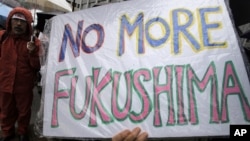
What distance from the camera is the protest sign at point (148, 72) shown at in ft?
6.32

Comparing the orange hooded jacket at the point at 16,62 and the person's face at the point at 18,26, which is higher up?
the person's face at the point at 18,26

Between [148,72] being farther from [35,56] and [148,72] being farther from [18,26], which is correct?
[18,26]

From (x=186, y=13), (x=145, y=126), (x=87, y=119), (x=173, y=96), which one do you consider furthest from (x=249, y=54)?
(x=87, y=119)

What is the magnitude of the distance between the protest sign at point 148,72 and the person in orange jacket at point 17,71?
954 millimetres

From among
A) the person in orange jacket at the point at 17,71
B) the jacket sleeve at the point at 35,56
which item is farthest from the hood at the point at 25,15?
the jacket sleeve at the point at 35,56

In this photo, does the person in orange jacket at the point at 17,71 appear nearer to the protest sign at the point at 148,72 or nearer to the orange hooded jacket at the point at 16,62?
the orange hooded jacket at the point at 16,62

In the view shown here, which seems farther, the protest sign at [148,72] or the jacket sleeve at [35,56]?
the jacket sleeve at [35,56]

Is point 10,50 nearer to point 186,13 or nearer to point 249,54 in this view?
point 186,13

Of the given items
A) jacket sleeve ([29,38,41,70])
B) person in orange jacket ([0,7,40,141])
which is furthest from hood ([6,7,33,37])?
jacket sleeve ([29,38,41,70])

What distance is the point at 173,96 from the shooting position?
2006mm

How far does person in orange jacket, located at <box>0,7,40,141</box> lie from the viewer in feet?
10.9

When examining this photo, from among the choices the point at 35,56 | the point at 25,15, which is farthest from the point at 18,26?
the point at 35,56

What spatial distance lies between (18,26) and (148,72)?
1761 mm

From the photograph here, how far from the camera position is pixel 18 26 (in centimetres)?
337
